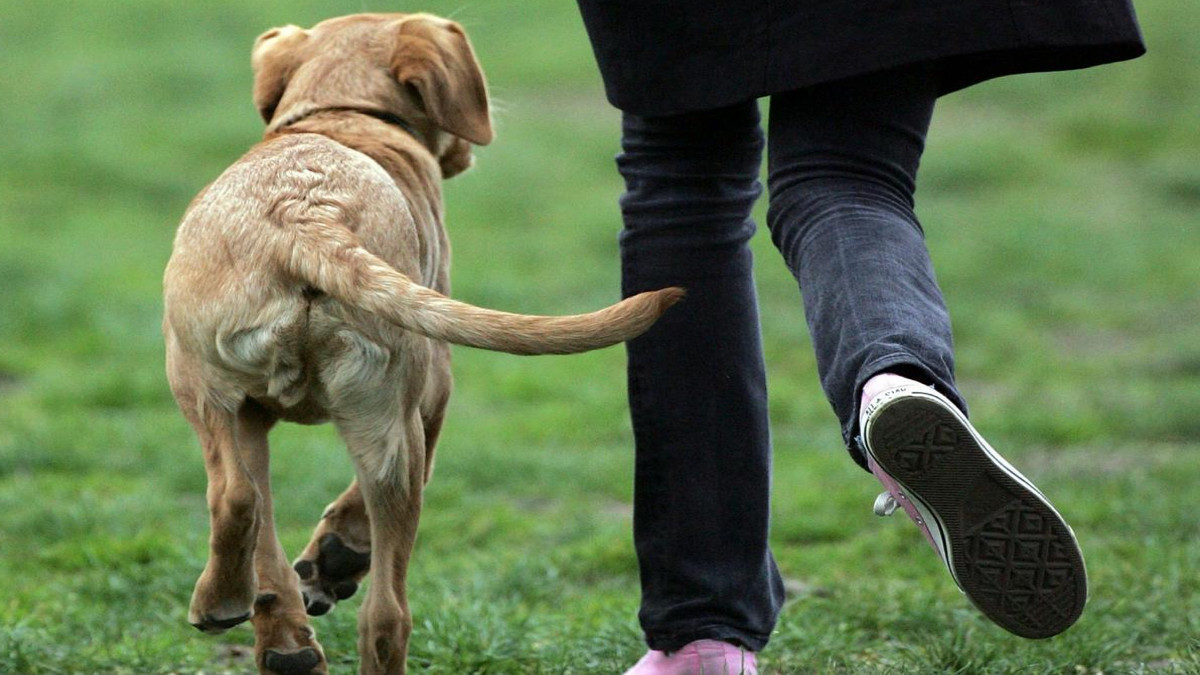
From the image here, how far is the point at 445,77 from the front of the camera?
355 cm

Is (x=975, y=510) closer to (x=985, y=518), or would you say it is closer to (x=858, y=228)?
(x=985, y=518)

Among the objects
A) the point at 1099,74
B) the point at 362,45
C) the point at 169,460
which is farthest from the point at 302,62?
the point at 1099,74

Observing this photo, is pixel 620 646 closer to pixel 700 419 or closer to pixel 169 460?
pixel 700 419

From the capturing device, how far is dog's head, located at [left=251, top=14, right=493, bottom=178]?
3.54m

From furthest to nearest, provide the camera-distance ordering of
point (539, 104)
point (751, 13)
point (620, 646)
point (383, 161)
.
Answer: point (539, 104) → point (620, 646) → point (383, 161) → point (751, 13)

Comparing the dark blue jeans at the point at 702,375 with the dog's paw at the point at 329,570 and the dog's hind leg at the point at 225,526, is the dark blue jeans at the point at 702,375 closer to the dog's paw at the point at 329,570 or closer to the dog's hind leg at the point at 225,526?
the dog's paw at the point at 329,570

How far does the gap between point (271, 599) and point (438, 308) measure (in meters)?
0.73

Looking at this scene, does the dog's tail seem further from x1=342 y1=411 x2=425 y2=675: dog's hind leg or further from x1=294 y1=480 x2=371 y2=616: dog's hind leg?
x1=294 y1=480 x2=371 y2=616: dog's hind leg

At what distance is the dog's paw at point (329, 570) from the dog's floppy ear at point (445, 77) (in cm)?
94

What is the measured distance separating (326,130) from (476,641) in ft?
3.74

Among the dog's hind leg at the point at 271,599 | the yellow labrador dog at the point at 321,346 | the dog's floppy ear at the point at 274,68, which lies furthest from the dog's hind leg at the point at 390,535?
the dog's floppy ear at the point at 274,68

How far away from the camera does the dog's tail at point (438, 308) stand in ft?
8.21

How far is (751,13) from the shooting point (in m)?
2.64

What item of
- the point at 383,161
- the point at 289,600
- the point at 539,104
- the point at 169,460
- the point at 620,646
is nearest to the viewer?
the point at 289,600
